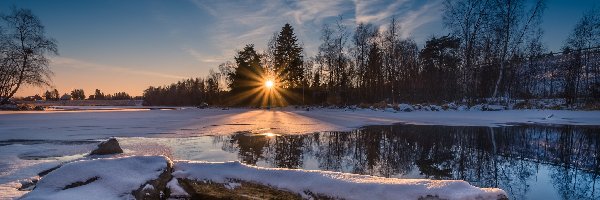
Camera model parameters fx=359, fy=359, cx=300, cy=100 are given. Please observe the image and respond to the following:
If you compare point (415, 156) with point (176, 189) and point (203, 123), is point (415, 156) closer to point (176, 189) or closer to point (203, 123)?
point (176, 189)

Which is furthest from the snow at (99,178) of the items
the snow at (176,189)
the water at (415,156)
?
the water at (415,156)

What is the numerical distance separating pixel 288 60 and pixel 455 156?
4035 centimetres

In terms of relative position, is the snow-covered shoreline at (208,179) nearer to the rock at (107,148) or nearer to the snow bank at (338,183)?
the snow bank at (338,183)

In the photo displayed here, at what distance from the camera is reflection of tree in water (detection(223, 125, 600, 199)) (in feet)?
18.4

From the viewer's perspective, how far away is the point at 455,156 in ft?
24.9

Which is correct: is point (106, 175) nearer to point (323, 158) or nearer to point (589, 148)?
point (323, 158)

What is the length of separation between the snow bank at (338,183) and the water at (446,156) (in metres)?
2.05

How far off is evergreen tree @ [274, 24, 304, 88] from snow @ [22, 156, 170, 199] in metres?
42.8

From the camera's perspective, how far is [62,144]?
8.60 m

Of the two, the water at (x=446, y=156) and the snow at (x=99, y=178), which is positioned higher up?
the snow at (x=99, y=178)

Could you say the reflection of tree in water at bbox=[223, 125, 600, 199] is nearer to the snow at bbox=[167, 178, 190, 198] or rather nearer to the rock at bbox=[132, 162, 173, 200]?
the snow at bbox=[167, 178, 190, 198]

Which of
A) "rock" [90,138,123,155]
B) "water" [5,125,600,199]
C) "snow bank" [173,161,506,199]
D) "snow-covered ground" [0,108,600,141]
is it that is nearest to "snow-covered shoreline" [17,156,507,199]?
"snow bank" [173,161,506,199]

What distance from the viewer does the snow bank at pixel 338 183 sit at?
3039mm

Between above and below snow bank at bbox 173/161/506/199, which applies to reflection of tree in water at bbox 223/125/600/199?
below
